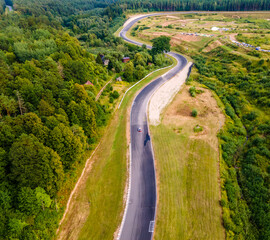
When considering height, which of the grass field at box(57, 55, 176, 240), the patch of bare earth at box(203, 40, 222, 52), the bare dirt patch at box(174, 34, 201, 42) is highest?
the bare dirt patch at box(174, 34, 201, 42)

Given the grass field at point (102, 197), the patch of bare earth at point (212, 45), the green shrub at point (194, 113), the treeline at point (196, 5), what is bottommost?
the grass field at point (102, 197)

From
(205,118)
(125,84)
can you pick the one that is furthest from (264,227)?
(125,84)

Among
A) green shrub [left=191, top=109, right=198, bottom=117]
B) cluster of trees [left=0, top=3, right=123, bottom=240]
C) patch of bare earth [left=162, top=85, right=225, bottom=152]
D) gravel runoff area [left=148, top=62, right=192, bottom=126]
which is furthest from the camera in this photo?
gravel runoff area [left=148, top=62, right=192, bottom=126]

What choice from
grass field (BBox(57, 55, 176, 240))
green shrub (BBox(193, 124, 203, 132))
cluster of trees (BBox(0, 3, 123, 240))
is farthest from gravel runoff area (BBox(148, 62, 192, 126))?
cluster of trees (BBox(0, 3, 123, 240))

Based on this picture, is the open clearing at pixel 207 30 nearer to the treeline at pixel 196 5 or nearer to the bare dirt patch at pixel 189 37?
the bare dirt patch at pixel 189 37

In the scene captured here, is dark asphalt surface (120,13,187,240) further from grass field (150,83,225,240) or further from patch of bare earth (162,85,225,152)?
patch of bare earth (162,85,225,152)

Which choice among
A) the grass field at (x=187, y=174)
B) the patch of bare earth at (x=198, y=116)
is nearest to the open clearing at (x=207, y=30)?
the patch of bare earth at (x=198, y=116)

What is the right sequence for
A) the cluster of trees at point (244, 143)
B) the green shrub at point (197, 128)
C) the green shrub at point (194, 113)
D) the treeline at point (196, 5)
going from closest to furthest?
A: the cluster of trees at point (244, 143), the green shrub at point (197, 128), the green shrub at point (194, 113), the treeline at point (196, 5)

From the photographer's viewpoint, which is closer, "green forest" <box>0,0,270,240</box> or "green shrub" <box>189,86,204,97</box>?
"green forest" <box>0,0,270,240</box>
